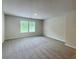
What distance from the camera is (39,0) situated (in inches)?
111

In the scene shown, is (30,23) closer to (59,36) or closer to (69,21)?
(59,36)

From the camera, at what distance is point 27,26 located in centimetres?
802

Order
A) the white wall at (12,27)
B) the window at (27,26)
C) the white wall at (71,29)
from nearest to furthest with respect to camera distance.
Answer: the white wall at (71,29) → the white wall at (12,27) → the window at (27,26)

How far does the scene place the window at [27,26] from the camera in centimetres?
A: 748

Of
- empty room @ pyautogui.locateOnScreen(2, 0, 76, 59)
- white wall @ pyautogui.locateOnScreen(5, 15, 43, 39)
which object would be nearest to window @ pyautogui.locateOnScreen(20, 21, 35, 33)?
empty room @ pyautogui.locateOnScreen(2, 0, 76, 59)

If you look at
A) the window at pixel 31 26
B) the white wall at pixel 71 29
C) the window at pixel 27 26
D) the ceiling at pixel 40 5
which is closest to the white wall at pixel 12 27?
the window at pixel 27 26

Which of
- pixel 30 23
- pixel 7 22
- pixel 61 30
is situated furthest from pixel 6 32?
pixel 61 30

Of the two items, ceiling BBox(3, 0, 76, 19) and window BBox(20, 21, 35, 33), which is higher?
ceiling BBox(3, 0, 76, 19)

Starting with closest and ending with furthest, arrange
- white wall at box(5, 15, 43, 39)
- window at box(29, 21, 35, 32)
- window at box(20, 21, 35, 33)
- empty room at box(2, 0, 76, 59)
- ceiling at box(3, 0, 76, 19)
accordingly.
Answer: ceiling at box(3, 0, 76, 19) < empty room at box(2, 0, 76, 59) < white wall at box(5, 15, 43, 39) < window at box(20, 21, 35, 33) < window at box(29, 21, 35, 32)

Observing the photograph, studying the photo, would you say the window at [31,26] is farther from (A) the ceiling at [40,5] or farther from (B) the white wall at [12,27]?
(A) the ceiling at [40,5]

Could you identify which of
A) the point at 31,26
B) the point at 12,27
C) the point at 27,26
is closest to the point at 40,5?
the point at 12,27

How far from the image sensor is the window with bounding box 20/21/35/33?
7.48 metres

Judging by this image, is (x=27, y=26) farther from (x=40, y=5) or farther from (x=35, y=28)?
(x=40, y=5)

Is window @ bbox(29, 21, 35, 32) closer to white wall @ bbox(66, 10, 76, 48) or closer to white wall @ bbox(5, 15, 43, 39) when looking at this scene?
white wall @ bbox(5, 15, 43, 39)
